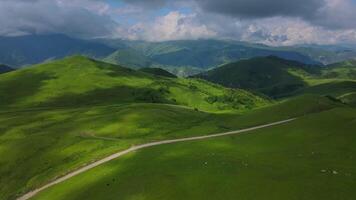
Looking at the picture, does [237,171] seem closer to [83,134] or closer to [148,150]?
[148,150]

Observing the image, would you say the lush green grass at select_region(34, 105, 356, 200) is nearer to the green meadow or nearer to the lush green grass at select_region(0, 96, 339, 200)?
the green meadow

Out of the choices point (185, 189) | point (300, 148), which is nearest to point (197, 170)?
point (185, 189)

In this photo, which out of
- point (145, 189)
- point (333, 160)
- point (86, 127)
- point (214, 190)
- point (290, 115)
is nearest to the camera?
point (214, 190)

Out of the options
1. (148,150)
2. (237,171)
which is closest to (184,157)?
(148,150)

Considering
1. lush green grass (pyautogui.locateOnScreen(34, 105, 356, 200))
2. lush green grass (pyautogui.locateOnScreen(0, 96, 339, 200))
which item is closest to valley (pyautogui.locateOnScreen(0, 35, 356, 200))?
lush green grass (pyautogui.locateOnScreen(34, 105, 356, 200))

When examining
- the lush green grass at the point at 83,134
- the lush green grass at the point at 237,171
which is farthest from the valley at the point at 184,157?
the lush green grass at the point at 83,134

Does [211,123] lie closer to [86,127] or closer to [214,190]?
[86,127]

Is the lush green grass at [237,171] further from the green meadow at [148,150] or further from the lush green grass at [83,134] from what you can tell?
the lush green grass at [83,134]
